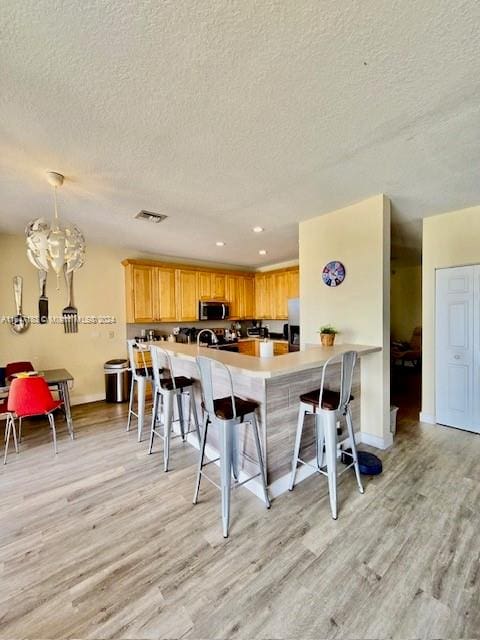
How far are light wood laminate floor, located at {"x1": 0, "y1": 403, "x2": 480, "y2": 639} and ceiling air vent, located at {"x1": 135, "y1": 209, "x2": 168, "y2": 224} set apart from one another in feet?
Answer: 9.14

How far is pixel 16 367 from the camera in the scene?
151 inches

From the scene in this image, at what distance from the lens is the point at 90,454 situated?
297 centimetres

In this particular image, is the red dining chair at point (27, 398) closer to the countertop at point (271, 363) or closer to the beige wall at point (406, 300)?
the countertop at point (271, 363)

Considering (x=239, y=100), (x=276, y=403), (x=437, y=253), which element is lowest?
(x=276, y=403)

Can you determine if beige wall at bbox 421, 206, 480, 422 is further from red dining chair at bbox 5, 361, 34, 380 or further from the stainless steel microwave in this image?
red dining chair at bbox 5, 361, 34, 380

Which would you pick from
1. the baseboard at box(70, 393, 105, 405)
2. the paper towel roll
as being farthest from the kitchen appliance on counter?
the baseboard at box(70, 393, 105, 405)

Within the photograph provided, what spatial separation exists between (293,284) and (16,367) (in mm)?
4823

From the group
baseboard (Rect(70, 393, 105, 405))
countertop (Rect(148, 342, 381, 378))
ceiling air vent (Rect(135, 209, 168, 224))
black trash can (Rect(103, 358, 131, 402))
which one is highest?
ceiling air vent (Rect(135, 209, 168, 224))

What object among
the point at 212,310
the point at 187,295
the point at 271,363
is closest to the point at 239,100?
the point at 271,363

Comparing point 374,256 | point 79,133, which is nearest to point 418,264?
point 374,256

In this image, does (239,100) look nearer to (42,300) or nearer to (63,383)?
(63,383)

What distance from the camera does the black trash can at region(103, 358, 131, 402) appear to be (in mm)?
4715

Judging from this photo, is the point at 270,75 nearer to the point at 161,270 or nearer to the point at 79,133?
the point at 79,133

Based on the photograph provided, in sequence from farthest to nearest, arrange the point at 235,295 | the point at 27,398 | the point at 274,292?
the point at 235,295 → the point at 274,292 → the point at 27,398
